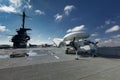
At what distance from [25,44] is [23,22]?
20011 millimetres

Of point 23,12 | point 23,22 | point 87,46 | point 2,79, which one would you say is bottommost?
point 2,79

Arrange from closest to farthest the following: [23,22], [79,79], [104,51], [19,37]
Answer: [79,79] → [104,51] → [19,37] → [23,22]

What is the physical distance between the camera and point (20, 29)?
282ft

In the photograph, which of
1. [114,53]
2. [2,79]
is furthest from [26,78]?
[114,53]

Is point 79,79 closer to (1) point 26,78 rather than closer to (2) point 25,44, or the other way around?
(1) point 26,78

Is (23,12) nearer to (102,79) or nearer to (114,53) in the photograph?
(114,53)

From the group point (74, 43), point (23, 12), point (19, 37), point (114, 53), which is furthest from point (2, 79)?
point (23, 12)

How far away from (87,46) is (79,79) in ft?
76.6

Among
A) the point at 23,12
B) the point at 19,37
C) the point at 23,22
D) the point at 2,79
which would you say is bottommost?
the point at 2,79

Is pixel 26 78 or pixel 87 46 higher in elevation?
pixel 87 46

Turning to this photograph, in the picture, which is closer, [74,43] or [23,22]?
[74,43]

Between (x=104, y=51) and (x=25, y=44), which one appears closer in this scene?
(x=104, y=51)

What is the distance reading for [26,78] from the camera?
8945 millimetres

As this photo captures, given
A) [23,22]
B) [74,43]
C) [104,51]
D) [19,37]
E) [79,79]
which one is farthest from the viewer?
[23,22]
